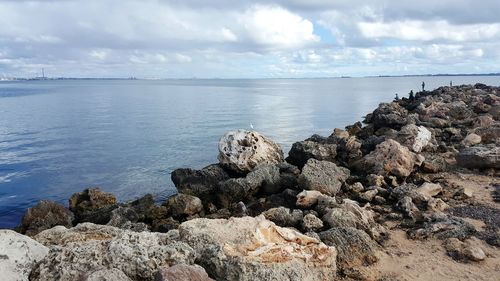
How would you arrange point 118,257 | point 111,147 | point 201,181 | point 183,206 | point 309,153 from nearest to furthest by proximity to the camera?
point 118,257 < point 183,206 < point 201,181 < point 309,153 < point 111,147

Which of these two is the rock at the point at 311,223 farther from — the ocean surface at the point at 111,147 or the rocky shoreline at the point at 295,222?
the ocean surface at the point at 111,147

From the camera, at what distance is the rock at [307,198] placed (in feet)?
46.4

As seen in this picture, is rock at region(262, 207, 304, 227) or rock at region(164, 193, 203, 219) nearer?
rock at region(262, 207, 304, 227)

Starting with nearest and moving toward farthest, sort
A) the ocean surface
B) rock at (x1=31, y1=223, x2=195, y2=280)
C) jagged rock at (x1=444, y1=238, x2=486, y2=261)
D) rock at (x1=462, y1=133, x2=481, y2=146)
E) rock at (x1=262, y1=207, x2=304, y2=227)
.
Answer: rock at (x1=31, y1=223, x2=195, y2=280), jagged rock at (x1=444, y1=238, x2=486, y2=261), rock at (x1=262, y1=207, x2=304, y2=227), rock at (x1=462, y1=133, x2=481, y2=146), the ocean surface

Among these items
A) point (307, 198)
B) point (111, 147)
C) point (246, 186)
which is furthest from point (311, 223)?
point (111, 147)

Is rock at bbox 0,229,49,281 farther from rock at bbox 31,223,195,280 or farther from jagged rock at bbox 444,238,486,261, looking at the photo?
jagged rock at bbox 444,238,486,261

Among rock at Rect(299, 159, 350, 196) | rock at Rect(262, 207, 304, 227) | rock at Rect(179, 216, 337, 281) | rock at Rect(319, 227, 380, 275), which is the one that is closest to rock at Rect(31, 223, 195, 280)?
rock at Rect(179, 216, 337, 281)

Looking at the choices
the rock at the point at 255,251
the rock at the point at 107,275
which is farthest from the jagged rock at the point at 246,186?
the rock at the point at 107,275

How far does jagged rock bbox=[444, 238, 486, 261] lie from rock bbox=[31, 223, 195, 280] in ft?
22.5

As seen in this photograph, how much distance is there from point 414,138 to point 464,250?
11.7 m

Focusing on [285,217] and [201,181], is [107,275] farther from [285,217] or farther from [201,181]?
[201,181]

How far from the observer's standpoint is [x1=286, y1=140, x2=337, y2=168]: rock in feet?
67.6

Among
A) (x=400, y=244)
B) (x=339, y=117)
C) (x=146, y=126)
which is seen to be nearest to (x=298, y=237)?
(x=400, y=244)

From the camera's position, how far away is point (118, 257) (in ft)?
24.1
